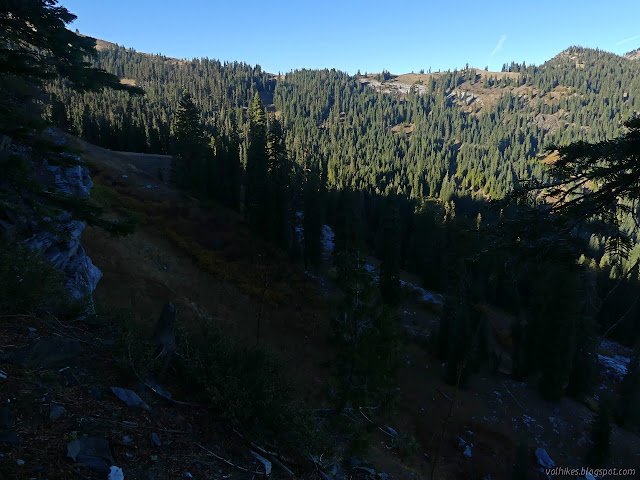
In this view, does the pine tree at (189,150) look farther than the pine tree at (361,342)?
Yes

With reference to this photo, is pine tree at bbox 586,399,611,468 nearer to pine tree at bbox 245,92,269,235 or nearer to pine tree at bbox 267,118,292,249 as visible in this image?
pine tree at bbox 267,118,292,249

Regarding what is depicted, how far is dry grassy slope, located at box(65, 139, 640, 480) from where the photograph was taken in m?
22.3

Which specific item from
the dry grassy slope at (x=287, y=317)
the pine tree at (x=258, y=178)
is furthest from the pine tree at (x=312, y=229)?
the pine tree at (x=258, y=178)

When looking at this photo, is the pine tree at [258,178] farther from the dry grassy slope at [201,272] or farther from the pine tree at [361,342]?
the pine tree at [361,342]

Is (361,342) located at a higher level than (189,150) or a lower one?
lower

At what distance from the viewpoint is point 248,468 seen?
20.7 ft

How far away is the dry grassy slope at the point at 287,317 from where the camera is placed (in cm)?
2227

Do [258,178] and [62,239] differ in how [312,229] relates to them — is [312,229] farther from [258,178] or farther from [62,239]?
[62,239]

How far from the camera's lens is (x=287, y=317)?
32.8 m

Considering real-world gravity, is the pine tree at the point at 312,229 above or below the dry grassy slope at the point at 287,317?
above

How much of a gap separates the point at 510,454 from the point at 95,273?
29323 mm

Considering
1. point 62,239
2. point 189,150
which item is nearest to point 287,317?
point 62,239

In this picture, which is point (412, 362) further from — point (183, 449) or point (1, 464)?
point (1, 464)

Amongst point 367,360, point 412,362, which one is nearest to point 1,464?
point 367,360
